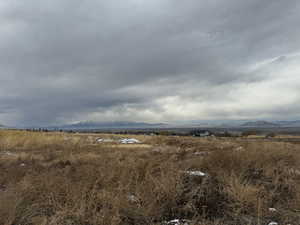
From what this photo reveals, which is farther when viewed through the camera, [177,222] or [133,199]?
[133,199]

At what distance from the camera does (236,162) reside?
6.44m

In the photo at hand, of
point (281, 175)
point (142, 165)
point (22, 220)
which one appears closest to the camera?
point (22, 220)

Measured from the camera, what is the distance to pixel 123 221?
11.8 ft

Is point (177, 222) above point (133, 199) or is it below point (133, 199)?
below

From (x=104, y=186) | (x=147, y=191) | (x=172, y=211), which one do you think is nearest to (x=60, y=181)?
(x=104, y=186)

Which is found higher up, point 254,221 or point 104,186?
point 104,186

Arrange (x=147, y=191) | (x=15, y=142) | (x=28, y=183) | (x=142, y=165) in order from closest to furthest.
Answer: (x=147, y=191), (x=28, y=183), (x=142, y=165), (x=15, y=142)

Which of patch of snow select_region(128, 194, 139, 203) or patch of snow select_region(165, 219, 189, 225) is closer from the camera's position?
patch of snow select_region(165, 219, 189, 225)

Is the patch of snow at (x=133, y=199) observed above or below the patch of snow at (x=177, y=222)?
above

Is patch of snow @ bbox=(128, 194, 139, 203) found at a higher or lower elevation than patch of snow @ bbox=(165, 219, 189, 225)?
higher

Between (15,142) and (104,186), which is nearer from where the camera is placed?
(104,186)

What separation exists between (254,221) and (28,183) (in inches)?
175

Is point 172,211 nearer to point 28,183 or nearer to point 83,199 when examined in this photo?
point 83,199

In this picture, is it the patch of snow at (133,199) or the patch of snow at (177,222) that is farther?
the patch of snow at (133,199)
